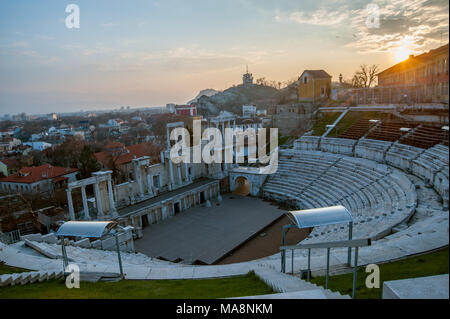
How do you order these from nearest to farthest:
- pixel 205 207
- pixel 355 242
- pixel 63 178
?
pixel 355 242
pixel 205 207
pixel 63 178

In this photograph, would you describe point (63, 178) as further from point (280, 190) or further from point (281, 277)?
point (281, 277)

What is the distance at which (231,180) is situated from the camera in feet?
103

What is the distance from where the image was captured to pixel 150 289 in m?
8.39

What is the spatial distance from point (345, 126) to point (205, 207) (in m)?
18.7

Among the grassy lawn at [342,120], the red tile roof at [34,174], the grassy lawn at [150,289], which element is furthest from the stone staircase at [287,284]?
the red tile roof at [34,174]

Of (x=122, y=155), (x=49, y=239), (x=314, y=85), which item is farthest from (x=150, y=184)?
(x=314, y=85)

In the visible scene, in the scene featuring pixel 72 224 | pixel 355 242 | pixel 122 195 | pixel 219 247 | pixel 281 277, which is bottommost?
pixel 219 247

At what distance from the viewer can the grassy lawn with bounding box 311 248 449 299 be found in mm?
6263

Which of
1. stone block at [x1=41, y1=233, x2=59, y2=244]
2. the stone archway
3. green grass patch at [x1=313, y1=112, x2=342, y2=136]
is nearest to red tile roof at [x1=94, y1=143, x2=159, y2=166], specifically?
the stone archway

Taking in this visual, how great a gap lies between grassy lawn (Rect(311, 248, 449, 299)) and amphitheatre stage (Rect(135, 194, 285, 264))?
10596 mm

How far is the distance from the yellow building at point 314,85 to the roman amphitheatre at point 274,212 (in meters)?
13.4

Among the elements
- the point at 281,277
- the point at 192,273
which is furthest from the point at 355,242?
the point at 192,273

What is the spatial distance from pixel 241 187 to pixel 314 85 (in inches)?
899
